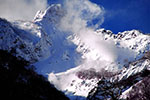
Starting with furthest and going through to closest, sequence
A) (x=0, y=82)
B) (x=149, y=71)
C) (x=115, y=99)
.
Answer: (x=149, y=71)
(x=0, y=82)
(x=115, y=99)

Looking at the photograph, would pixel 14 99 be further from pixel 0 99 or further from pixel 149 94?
A: pixel 149 94

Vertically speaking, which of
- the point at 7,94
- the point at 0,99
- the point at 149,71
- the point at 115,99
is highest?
the point at 149,71

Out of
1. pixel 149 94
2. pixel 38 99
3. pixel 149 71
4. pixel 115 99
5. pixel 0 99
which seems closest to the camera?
pixel 115 99

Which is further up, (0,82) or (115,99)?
(0,82)

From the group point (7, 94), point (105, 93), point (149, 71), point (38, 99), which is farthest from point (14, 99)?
point (149, 71)

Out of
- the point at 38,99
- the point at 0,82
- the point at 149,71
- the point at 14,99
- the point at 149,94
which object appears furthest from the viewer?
the point at 149,71

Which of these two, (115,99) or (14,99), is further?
(14,99)

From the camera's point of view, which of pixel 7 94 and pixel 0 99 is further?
pixel 7 94

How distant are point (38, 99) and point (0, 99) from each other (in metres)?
22.7

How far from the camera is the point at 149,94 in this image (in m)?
73.2

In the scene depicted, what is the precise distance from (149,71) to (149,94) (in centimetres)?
13895

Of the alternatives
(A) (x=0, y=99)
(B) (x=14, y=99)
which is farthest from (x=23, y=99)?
(A) (x=0, y=99)

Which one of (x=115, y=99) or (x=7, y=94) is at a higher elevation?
(x=7, y=94)

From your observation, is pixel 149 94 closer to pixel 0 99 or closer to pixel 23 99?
pixel 23 99
